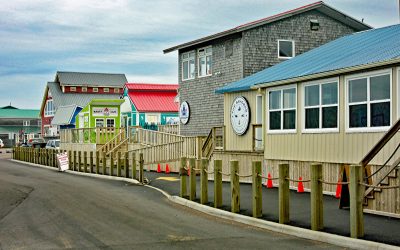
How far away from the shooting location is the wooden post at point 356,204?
1103 centimetres

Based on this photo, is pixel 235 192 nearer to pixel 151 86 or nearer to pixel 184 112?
pixel 184 112

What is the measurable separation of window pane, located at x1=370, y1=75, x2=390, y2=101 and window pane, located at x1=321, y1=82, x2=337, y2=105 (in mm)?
1680

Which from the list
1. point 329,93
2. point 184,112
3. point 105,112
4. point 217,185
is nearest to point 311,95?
point 329,93

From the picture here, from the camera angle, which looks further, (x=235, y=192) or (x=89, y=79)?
(x=89, y=79)

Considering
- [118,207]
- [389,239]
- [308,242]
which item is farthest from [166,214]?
[389,239]

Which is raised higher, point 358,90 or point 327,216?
point 358,90

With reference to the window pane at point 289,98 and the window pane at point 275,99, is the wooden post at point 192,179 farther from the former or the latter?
the window pane at point 275,99

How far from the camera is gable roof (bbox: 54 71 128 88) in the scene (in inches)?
3354

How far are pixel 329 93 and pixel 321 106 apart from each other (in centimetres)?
51

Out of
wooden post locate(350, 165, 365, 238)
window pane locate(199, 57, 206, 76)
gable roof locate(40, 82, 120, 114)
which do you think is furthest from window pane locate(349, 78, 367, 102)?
gable roof locate(40, 82, 120, 114)

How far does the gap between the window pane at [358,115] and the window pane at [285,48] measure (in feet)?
46.7

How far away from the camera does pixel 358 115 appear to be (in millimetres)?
18000

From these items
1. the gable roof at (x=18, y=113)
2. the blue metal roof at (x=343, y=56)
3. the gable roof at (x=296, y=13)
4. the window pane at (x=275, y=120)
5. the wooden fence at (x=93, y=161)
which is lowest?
the wooden fence at (x=93, y=161)

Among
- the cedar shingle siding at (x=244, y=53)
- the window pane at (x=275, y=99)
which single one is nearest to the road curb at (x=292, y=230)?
the window pane at (x=275, y=99)
